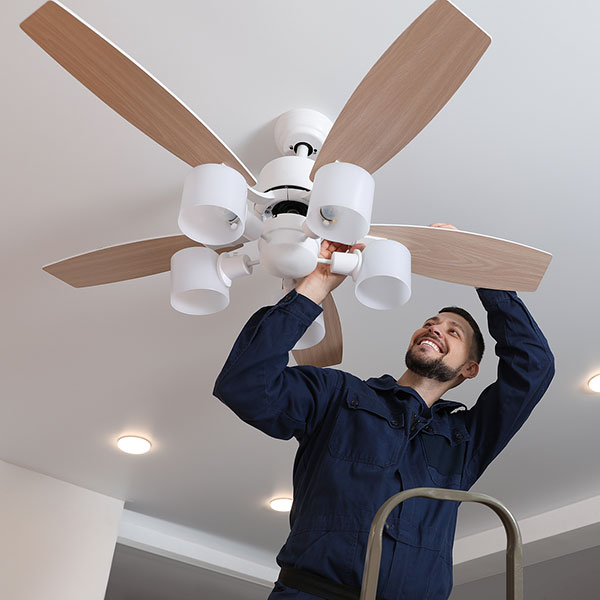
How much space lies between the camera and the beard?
1.57m

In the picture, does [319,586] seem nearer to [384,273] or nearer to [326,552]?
[326,552]

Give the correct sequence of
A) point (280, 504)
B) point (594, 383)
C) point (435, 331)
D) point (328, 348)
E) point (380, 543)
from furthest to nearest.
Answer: point (280, 504), point (594, 383), point (328, 348), point (435, 331), point (380, 543)

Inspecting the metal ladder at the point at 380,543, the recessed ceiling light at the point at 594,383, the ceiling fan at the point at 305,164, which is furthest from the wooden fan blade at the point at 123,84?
the recessed ceiling light at the point at 594,383

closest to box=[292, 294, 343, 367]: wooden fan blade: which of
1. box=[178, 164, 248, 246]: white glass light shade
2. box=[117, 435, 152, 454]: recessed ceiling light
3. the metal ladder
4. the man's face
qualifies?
the man's face

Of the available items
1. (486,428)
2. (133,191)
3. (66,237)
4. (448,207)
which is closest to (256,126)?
(133,191)

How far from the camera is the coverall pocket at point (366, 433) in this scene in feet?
4.52

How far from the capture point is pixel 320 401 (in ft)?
4.80

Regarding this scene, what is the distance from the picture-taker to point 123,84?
117 centimetres

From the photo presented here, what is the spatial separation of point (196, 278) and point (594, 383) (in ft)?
5.34

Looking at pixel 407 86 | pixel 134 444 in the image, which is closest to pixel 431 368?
pixel 407 86

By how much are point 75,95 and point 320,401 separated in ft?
2.69

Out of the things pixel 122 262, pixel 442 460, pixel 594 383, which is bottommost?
pixel 442 460

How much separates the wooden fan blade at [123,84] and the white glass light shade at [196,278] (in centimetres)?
17

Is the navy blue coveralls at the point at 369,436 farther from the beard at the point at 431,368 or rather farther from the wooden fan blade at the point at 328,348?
the wooden fan blade at the point at 328,348
